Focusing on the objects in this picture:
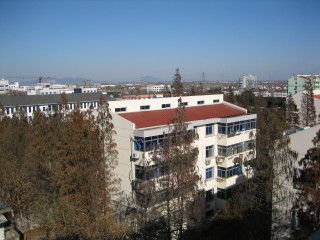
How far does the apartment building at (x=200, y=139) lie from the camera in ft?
38.5

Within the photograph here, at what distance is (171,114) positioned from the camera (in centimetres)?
1420

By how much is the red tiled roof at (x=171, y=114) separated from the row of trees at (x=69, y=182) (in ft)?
6.42

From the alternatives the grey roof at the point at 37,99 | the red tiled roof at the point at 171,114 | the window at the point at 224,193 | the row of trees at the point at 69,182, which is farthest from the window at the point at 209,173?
the grey roof at the point at 37,99

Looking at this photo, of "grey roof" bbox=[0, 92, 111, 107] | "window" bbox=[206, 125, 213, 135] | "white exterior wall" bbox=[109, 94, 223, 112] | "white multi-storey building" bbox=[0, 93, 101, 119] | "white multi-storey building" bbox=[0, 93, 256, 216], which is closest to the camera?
"white multi-storey building" bbox=[0, 93, 256, 216]

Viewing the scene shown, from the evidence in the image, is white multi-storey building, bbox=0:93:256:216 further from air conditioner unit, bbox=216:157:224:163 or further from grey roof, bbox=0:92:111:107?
A: grey roof, bbox=0:92:111:107

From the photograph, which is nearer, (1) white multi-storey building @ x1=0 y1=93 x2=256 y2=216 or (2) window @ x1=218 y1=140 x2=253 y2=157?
(1) white multi-storey building @ x1=0 y1=93 x2=256 y2=216

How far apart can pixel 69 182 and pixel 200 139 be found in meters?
5.96

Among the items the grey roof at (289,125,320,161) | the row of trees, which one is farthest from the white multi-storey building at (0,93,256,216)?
the grey roof at (289,125,320,161)

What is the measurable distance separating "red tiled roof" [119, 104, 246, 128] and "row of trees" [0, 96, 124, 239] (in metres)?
1.96

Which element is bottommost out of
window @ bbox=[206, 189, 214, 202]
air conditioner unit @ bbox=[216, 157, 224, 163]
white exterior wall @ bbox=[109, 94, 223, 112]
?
window @ bbox=[206, 189, 214, 202]

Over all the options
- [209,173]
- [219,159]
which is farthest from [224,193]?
[219,159]

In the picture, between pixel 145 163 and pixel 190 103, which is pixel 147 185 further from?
pixel 190 103

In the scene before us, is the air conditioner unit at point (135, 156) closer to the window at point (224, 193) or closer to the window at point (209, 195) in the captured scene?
the window at point (209, 195)

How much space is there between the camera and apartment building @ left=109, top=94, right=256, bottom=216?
11727 millimetres
